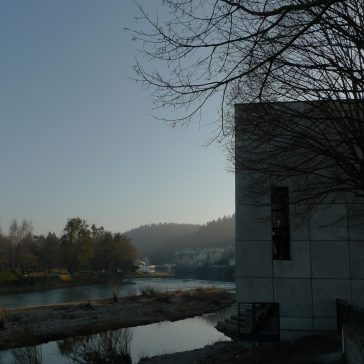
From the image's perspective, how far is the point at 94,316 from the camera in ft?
110

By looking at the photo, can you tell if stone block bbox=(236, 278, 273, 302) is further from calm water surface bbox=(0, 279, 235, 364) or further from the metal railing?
calm water surface bbox=(0, 279, 235, 364)

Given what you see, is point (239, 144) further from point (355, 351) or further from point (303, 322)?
point (355, 351)

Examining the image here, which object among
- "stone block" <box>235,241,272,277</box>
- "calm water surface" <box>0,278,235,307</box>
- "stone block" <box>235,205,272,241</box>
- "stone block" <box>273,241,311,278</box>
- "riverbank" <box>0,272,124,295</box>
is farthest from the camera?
"riverbank" <box>0,272,124,295</box>

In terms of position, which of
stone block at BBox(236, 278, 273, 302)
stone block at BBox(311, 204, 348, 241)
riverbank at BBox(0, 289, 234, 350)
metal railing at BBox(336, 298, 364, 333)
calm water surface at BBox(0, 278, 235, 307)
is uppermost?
stone block at BBox(311, 204, 348, 241)

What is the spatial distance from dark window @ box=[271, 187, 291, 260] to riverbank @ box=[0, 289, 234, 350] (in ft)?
38.8

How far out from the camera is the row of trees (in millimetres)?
88375

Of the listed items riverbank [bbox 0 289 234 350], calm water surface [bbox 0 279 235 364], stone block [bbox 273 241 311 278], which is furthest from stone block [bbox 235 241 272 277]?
riverbank [bbox 0 289 234 350]

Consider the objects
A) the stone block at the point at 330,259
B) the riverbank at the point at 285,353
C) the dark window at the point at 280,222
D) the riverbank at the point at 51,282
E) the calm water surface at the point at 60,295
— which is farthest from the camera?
the riverbank at the point at 51,282

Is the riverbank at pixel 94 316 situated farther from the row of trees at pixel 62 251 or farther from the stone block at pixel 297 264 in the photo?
the row of trees at pixel 62 251

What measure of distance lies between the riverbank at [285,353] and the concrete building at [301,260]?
1036 millimetres

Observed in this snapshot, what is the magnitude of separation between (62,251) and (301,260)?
82.6 meters

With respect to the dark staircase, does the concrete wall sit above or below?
above

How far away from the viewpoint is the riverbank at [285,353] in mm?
10570

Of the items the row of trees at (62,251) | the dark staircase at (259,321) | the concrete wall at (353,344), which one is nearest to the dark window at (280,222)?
the dark staircase at (259,321)
